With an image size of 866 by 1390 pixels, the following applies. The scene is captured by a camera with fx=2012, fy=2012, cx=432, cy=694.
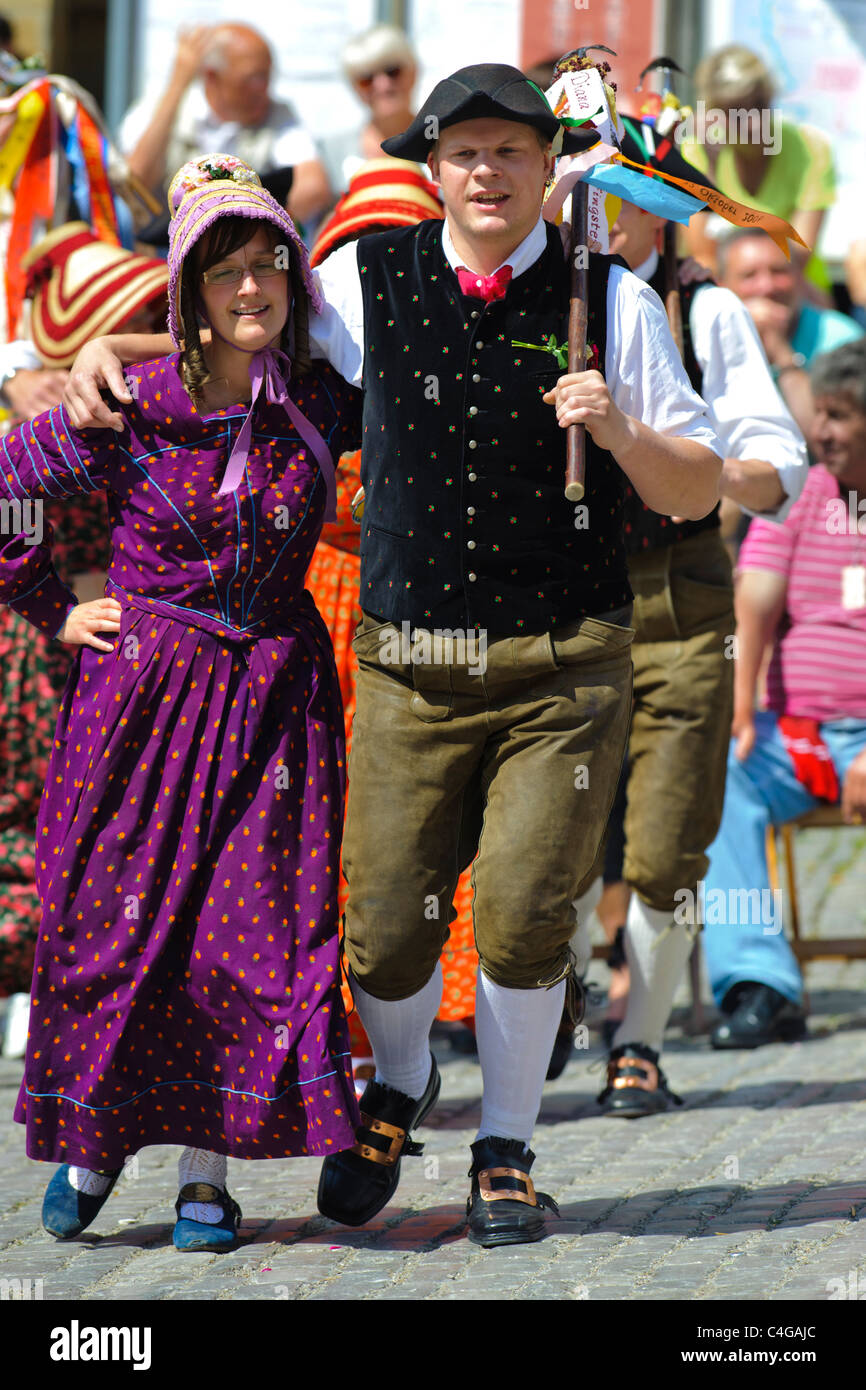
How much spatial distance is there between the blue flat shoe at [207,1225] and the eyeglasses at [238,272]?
5.46ft

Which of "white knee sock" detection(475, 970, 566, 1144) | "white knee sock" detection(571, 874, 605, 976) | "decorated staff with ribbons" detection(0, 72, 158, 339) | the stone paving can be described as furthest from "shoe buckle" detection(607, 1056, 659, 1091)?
"decorated staff with ribbons" detection(0, 72, 158, 339)

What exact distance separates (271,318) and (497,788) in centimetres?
95

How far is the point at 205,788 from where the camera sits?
364cm

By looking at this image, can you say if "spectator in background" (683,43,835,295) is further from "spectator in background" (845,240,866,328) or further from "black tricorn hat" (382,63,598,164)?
"black tricorn hat" (382,63,598,164)

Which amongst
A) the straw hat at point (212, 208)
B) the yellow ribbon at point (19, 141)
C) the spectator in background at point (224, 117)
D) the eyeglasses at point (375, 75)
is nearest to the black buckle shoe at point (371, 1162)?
the straw hat at point (212, 208)

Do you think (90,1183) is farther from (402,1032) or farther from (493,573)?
(493,573)

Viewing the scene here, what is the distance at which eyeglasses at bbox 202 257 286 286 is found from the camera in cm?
365

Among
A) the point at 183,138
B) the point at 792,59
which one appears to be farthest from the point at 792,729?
the point at 792,59

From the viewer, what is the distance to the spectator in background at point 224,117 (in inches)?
310

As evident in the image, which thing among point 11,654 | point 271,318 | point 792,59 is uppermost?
point 792,59

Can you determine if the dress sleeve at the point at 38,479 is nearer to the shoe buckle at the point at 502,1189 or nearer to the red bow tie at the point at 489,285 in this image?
the red bow tie at the point at 489,285

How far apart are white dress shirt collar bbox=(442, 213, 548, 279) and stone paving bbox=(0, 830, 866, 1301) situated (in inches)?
69.4

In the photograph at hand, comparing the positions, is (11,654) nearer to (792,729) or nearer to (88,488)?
(88,488)

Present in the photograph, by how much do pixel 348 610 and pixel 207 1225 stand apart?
1.63 meters
